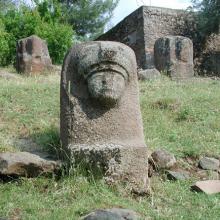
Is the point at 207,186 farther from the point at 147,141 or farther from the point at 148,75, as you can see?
the point at 148,75

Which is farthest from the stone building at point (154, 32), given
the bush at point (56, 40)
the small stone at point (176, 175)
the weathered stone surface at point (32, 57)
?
the small stone at point (176, 175)

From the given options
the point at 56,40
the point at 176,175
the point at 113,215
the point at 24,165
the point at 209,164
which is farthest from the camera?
the point at 56,40

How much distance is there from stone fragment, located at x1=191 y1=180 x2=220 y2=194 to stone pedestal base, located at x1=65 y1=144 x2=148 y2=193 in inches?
Result: 18.4

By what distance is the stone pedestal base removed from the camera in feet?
15.0

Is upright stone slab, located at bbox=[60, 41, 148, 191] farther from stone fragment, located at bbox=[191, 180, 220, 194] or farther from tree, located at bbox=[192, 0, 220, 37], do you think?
tree, located at bbox=[192, 0, 220, 37]

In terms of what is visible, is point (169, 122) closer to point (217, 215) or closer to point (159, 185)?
point (159, 185)

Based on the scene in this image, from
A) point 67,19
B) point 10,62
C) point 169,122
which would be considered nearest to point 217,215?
point 169,122

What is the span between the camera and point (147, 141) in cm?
582

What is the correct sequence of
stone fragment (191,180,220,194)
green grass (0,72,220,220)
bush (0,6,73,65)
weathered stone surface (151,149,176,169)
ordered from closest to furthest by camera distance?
1. green grass (0,72,220,220)
2. stone fragment (191,180,220,194)
3. weathered stone surface (151,149,176,169)
4. bush (0,6,73,65)

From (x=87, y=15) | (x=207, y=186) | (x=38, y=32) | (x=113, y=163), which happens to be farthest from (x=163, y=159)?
(x=87, y=15)

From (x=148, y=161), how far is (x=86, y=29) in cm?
1747

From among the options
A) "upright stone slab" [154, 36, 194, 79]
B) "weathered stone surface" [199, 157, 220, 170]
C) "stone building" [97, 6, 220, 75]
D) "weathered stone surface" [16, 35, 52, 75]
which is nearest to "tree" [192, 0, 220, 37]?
"stone building" [97, 6, 220, 75]

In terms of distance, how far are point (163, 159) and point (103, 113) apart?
2.63 ft

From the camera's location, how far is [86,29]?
72.8ft
